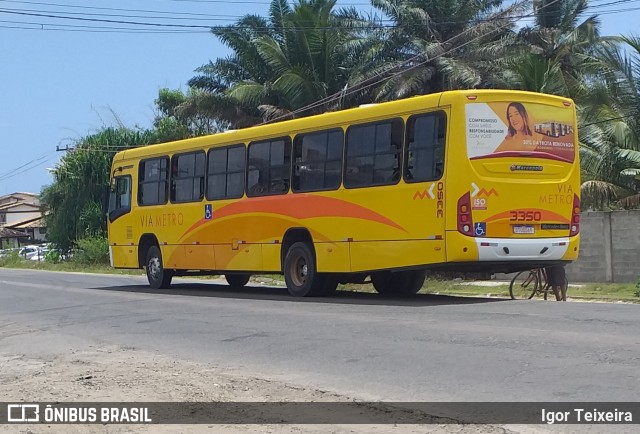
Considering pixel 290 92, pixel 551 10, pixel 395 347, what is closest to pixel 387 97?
pixel 290 92

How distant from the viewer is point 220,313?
1620 cm

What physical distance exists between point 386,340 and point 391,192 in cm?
470

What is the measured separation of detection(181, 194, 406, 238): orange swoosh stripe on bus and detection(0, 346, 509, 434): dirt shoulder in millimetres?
5850

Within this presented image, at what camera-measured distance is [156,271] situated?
23.2 meters

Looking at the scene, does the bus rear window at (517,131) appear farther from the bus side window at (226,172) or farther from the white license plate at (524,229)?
the bus side window at (226,172)

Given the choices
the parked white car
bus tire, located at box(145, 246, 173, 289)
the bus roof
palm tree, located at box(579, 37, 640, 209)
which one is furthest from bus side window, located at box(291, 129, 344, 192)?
the parked white car

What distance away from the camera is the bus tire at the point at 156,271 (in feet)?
75.4

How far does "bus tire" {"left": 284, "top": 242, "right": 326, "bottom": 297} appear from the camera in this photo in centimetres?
1785

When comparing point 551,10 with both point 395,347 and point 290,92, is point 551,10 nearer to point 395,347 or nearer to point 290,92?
point 290,92

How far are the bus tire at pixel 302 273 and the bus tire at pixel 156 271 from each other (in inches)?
213

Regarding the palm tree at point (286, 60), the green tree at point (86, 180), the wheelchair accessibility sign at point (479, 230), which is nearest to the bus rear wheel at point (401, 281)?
the wheelchair accessibility sign at point (479, 230)

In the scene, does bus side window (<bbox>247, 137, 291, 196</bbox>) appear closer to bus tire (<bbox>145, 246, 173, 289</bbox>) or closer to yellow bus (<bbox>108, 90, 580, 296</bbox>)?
yellow bus (<bbox>108, 90, 580, 296</bbox>)

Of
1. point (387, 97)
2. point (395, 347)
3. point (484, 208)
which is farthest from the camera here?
point (387, 97)

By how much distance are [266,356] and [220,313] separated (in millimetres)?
5150
